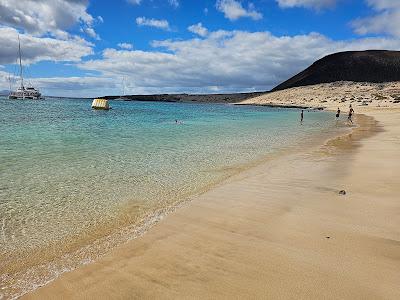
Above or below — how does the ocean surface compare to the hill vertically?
below

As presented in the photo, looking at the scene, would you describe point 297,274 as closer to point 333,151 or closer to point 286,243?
point 286,243

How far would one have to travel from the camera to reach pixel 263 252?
17.5ft

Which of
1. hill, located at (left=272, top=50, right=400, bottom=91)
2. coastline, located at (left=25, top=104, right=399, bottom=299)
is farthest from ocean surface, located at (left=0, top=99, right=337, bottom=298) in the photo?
hill, located at (left=272, top=50, right=400, bottom=91)

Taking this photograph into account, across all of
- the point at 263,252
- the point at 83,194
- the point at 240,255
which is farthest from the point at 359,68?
the point at 240,255

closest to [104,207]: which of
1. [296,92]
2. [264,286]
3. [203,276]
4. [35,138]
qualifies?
[203,276]

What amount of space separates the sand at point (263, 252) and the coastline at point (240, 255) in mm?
14

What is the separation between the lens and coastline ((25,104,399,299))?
14.2 feet

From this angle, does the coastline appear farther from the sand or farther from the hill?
the hill

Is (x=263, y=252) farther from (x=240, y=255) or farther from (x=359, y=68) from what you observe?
(x=359, y=68)

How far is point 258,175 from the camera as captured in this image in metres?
11.3

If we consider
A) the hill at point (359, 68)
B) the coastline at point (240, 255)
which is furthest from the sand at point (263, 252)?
the hill at point (359, 68)

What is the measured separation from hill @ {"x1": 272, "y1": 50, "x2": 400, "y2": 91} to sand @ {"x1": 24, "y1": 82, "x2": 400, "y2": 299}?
135 metres

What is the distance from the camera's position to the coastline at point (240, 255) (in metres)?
4.34

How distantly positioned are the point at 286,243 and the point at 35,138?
1954 centimetres
